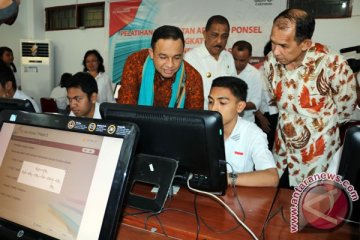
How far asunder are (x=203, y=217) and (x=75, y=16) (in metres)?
5.40

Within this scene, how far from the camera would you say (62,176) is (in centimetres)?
65

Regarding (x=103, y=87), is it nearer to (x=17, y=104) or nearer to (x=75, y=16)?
(x=75, y=16)

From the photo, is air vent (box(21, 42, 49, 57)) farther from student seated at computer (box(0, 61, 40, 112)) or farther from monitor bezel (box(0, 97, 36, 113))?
monitor bezel (box(0, 97, 36, 113))

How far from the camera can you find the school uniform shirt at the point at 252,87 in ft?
10.0

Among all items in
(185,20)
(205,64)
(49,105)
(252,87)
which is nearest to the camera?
(205,64)

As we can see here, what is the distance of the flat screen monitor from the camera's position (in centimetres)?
59

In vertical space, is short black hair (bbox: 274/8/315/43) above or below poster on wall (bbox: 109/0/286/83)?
below

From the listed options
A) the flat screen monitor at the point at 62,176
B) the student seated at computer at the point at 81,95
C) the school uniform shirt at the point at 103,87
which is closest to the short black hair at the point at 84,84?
the student seated at computer at the point at 81,95

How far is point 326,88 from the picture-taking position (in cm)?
168

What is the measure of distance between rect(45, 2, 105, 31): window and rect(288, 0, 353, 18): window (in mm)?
3101

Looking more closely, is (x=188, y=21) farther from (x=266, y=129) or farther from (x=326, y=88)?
(x=326, y=88)

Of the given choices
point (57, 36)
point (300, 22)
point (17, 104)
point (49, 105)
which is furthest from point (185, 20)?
point (17, 104)

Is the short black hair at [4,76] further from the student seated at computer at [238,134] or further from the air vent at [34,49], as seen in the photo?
the air vent at [34,49]

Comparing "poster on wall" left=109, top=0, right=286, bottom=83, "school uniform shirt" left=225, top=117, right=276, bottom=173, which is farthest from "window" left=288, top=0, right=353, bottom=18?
"school uniform shirt" left=225, top=117, right=276, bottom=173
